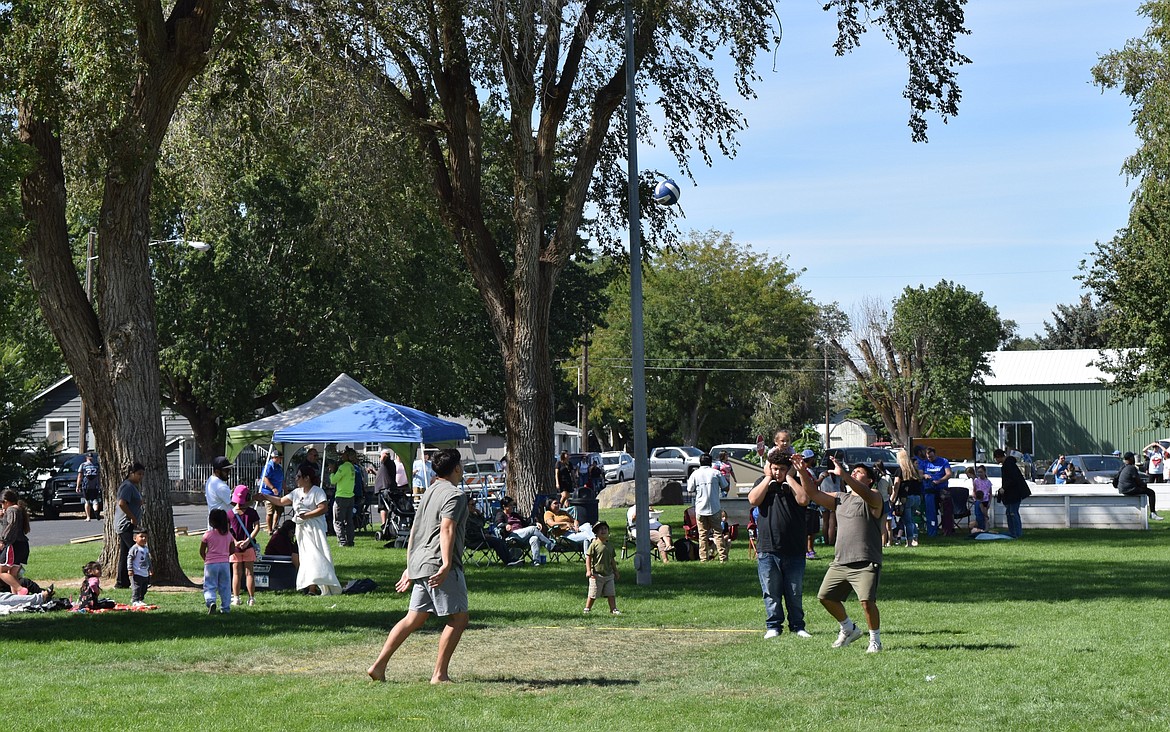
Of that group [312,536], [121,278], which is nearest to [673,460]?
[312,536]

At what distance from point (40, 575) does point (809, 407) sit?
67.7 m

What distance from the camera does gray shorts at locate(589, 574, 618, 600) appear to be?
47.4ft

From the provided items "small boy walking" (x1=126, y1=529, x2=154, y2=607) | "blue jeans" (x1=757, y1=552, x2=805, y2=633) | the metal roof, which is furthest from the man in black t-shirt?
the metal roof

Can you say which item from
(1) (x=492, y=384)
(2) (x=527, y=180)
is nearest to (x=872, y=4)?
(2) (x=527, y=180)

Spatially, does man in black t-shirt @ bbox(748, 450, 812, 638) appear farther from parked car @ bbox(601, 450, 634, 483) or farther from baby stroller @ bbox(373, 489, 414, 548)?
parked car @ bbox(601, 450, 634, 483)

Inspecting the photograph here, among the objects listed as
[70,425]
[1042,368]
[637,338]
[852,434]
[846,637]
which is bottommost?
[846,637]

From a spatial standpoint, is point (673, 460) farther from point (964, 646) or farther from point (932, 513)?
point (964, 646)

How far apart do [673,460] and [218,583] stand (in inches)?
1720

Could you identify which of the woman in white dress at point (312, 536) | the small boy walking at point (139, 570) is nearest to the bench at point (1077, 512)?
the woman in white dress at point (312, 536)

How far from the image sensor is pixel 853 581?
36.1 feet

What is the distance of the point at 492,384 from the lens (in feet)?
169

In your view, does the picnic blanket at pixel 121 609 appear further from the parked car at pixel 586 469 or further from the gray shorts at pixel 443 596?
the parked car at pixel 586 469

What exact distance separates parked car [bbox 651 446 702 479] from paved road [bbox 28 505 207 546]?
70.1ft

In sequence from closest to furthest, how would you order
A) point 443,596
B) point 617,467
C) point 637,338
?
point 443,596 < point 637,338 < point 617,467
